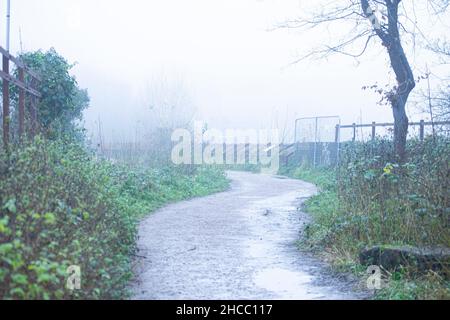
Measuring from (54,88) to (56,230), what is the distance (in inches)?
317

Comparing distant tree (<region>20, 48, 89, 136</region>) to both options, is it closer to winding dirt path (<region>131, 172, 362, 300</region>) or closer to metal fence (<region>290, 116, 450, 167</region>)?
winding dirt path (<region>131, 172, 362, 300</region>)

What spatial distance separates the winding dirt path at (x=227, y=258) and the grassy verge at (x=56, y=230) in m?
0.45

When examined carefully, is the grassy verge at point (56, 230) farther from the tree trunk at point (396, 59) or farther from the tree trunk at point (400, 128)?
the tree trunk at point (396, 59)

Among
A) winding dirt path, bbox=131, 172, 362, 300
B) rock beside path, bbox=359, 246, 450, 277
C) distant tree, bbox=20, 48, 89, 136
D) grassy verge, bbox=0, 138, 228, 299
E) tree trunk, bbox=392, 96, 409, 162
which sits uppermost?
distant tree, bbox=20, 48, 89, 136

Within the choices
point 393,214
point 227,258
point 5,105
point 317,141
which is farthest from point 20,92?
point 317,141

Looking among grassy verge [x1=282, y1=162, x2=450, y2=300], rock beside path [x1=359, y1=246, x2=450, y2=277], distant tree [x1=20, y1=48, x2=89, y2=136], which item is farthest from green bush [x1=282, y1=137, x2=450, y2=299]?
distant tree [x1=20, y1=48, x2=89, y2=136]

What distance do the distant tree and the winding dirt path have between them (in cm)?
314

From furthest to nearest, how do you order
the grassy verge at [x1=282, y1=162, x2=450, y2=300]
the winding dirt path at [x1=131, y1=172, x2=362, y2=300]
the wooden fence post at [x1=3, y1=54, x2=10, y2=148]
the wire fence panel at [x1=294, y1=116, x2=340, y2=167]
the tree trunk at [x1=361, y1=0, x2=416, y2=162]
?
1. the wire fence panel at [x1=294, y1=116, x2=340, y2=167]
2. the tree trunk at [x1=361, y1=0, x2=416, y2=162]
3. the wooden fence post at [x1=3, y1=54, x2=10, y2=148]
4. the winding dirt path at [x1=131, y1=172, x2=362, y2=300]
5. the grassy verge at [x1=282, y1=162, x2=450, y2=300]

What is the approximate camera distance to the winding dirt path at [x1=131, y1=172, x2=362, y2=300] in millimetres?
5988

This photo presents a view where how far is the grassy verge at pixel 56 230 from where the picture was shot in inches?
174

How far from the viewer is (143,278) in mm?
6449

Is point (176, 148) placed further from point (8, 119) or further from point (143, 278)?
point (143, 278)

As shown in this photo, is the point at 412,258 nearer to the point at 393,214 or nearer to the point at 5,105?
the point at 393,214
